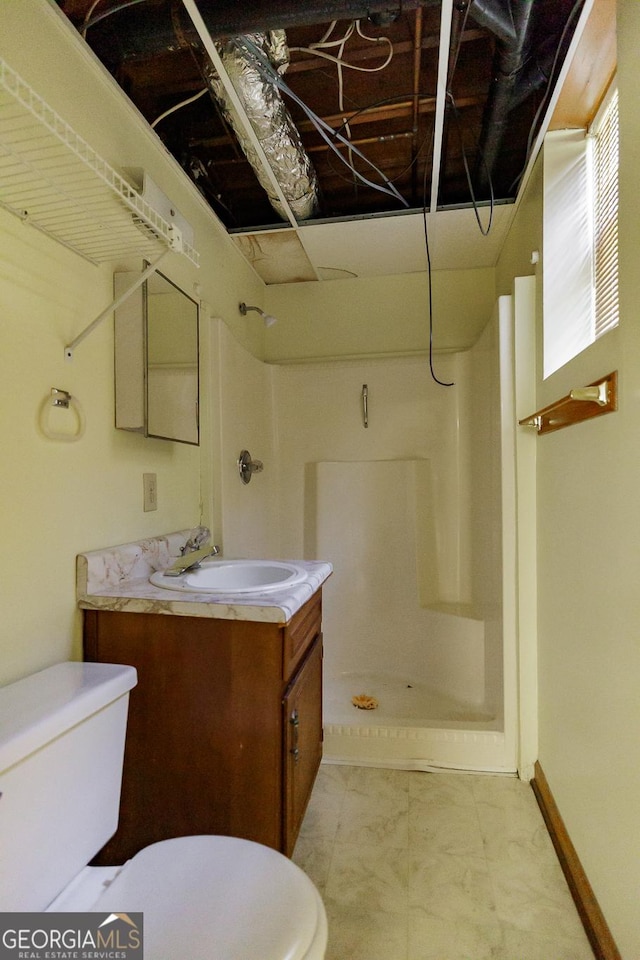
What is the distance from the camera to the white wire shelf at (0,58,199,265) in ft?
2.96

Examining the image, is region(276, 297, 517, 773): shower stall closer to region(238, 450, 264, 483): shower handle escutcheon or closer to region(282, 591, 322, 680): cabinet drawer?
region(238, 450, 264, 483): shower handle escutcheon

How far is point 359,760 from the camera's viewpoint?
70.8 inches

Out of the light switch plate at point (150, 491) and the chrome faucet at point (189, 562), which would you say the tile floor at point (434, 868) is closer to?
the chrome faucet at point (189, 562)

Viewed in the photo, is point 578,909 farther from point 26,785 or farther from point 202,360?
point 202,360

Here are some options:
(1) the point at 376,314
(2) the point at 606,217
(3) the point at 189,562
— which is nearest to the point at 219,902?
(3) the point at 189,562

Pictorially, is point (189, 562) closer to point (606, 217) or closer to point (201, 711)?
point (201, 711)

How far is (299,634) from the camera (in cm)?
127

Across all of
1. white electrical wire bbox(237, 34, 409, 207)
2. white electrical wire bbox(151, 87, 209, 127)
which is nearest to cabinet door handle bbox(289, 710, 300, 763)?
white electrical wire bbox(237, 34, 409, 207)

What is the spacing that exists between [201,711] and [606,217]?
1.71 m

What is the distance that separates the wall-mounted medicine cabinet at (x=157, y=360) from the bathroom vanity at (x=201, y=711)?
46cm

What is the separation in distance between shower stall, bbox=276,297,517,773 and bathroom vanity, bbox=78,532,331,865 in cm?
88

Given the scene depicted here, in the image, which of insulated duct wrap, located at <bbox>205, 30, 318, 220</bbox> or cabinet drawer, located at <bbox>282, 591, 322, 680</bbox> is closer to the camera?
cabinet drawer, located at <bbox>282, 591, 322, 680</bbox>

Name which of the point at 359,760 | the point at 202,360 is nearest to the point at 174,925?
the point at 359,760

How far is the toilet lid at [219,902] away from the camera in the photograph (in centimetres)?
70
